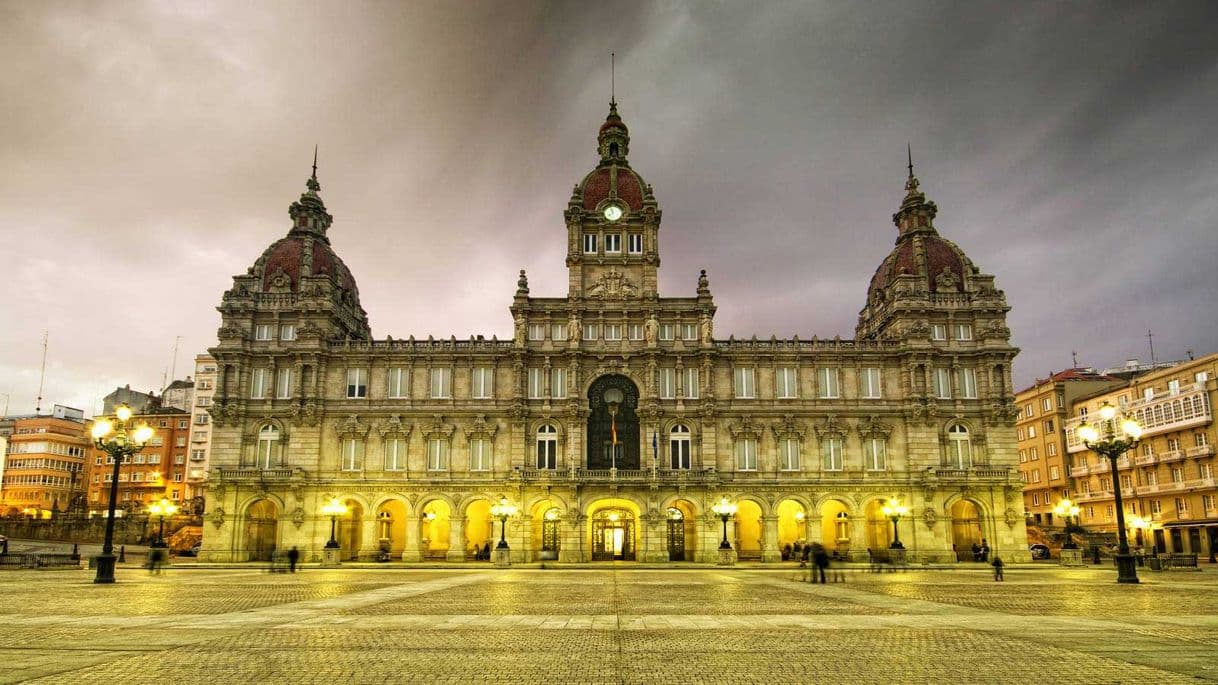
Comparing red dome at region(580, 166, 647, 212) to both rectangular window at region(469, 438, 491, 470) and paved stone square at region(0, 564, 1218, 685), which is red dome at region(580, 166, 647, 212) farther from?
paved stone square at region(0, 564, 1218, 685)

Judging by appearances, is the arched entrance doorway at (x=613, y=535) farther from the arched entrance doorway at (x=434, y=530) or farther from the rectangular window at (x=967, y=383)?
the rectangular window at (x=967, y=383)

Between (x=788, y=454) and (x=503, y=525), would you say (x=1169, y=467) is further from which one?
(x=503, y=525)

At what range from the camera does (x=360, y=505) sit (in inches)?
2477

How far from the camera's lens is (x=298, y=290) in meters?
66.8

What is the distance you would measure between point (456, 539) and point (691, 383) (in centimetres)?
2187

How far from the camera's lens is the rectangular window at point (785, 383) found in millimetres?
64812

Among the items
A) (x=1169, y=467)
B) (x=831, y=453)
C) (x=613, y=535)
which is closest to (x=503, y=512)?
(x=613, y=535)

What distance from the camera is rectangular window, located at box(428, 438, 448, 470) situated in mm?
63312

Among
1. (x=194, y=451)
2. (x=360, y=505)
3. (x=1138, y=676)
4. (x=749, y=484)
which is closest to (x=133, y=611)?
(x=1138, y=676)

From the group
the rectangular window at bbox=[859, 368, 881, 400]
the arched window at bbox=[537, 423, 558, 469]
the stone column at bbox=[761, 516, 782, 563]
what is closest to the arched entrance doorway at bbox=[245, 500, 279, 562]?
the arched window at bbox=[537, 423, 558, 469]

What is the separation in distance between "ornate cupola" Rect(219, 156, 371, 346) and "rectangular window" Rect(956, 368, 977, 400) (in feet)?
167

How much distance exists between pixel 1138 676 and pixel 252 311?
65.5 m

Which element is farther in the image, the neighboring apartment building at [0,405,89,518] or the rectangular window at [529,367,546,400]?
the neighboring apartment building at [0,405,89,518]

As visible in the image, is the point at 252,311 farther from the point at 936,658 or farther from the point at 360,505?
the point at 936,658
